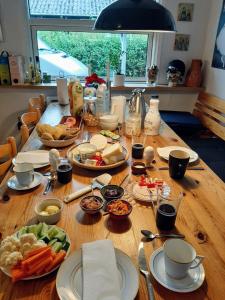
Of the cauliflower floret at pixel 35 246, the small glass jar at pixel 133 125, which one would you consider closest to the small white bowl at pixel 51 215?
the cauliflower floret at pixel 35 246

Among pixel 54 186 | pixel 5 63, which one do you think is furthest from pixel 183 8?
pixel 54 186

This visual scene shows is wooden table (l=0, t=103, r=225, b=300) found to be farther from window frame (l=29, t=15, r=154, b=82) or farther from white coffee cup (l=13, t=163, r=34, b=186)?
window frame (l=29, t=15, r=154, b=82)

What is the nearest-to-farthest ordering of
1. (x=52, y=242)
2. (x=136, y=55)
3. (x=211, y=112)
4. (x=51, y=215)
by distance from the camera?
1. (x=52, y=242)
2. (x=51, y=215)
3. (x=211, y=112)
4. (x=136, y=55)

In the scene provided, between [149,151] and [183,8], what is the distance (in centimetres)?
240

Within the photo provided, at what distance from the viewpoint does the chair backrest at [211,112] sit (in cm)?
272

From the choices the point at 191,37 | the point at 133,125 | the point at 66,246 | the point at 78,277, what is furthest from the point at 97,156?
the point at 191,37

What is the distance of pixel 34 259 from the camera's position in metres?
0.67

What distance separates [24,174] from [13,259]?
17.6 inches

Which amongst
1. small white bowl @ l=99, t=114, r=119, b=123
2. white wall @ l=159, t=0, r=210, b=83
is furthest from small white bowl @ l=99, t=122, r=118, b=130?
white wall @ l=159, t=0, r=210, b=83

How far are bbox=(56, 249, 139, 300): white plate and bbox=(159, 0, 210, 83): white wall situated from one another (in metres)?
2.83

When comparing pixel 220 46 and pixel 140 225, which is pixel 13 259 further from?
pixel 220 46

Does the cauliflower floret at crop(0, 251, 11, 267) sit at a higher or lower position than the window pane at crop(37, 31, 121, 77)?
lower

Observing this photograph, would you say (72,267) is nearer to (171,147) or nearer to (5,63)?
(171,147)

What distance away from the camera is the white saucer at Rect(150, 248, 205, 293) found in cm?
66
